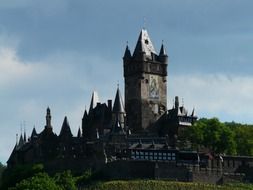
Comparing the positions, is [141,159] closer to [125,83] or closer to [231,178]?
[231,178]

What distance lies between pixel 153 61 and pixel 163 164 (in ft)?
75.7

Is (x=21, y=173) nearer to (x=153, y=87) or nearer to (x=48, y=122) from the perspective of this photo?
(x=48, y=122)

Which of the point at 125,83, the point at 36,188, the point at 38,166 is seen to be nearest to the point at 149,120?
the point at 125,83

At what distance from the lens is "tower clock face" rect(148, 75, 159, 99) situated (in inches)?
5094

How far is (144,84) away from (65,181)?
24836mm

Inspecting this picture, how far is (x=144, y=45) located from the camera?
5197 inches

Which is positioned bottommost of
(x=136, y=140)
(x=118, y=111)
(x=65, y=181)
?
(x=65, y=181)

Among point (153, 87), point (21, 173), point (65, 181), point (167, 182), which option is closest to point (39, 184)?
point (65, 181)

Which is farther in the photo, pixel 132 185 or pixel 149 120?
pixel 149 120

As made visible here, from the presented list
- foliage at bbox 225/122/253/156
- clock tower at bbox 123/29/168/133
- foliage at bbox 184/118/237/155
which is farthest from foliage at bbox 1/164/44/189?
foliage at bbox 225/122/253/156

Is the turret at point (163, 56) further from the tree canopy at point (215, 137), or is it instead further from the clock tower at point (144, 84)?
the tree canopy at point (215, 137)

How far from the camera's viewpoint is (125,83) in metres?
132

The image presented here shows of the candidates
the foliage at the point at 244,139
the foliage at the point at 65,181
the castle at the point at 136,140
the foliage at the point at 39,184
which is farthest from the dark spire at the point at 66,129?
the foliage at the point at 244,139

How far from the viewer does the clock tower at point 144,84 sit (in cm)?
12788
